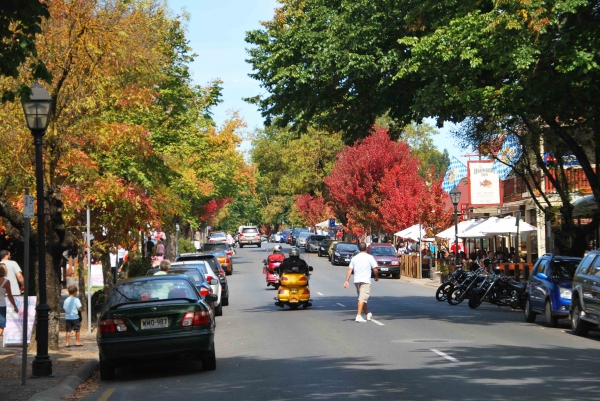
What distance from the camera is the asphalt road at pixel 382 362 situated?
428 inches

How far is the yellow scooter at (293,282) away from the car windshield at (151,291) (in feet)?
39.1

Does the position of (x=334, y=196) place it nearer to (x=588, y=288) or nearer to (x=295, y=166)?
(x=295, y=166)

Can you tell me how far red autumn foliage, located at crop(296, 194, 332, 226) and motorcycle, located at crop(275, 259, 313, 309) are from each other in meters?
60.3

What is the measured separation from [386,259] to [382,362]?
35574mm

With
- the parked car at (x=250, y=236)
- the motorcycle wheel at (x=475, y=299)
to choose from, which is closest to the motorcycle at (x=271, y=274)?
the motorcycle wheel at (x=475, y=299)

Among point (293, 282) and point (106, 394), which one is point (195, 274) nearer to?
point (293, 282)

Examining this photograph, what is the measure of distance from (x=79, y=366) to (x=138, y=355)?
2078mm

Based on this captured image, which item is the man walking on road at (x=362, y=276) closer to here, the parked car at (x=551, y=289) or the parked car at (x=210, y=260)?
the parked car at (x=551, y=289)

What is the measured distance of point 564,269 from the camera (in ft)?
71.2

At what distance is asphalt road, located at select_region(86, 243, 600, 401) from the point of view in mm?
10875

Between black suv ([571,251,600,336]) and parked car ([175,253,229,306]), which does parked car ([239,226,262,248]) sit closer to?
parked car ([175,253,229,306])

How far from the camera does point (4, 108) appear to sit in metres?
17.5

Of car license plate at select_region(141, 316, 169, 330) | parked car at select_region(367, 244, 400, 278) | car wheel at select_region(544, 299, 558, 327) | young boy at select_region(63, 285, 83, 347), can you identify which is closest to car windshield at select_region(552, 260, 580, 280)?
car wheel at select_region(544, 299, 558, 327)

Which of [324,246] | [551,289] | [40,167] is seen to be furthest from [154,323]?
[324,246]
